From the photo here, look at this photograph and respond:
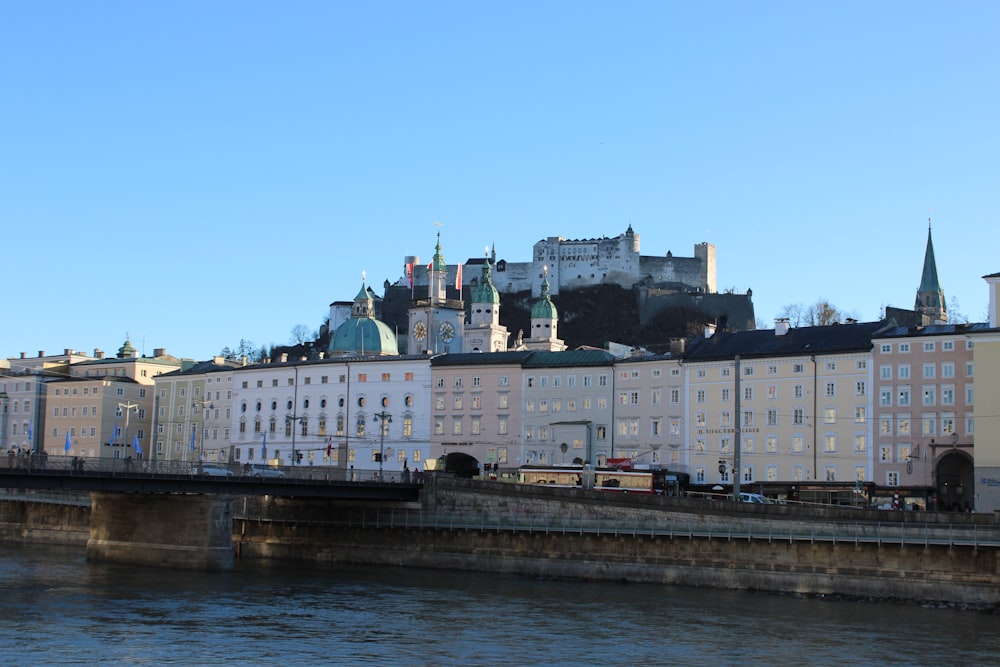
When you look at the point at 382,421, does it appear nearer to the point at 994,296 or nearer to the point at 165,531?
the point at 165,531

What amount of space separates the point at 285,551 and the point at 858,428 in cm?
3335

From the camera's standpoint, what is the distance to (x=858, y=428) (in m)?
82.9

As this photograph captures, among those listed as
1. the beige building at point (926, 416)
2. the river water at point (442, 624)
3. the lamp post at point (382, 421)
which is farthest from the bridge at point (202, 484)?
the beige building at point (926, 416)

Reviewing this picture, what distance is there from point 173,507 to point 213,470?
4.38m

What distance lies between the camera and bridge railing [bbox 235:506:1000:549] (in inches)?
2210

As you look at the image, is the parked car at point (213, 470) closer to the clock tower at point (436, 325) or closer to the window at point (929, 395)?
the window at point (929, 395)

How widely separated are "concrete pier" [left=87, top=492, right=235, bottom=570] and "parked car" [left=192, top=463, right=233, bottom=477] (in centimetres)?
127

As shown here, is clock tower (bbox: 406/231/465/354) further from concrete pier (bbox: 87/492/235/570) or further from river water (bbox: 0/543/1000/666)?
river water (bbox: 0/543/1000/666)

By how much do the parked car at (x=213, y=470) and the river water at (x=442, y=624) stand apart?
5066 millimetres

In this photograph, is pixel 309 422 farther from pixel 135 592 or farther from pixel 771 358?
pixel 135 592

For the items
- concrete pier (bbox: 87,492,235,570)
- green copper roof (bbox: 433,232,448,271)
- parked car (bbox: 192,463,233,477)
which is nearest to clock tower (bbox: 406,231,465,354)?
green copper roof (bbox: 433,232,448,271)

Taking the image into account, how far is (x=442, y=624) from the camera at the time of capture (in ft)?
161

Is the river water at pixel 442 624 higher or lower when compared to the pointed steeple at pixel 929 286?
lower

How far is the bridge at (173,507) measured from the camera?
6481 cm
